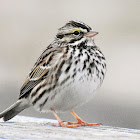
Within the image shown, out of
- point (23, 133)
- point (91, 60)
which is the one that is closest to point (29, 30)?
point (91, 60)

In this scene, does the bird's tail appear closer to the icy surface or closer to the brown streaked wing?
the brown streaked wing

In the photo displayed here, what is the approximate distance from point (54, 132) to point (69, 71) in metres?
1.20

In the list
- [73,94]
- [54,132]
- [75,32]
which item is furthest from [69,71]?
[54,132]

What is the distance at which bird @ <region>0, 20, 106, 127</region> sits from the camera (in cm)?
806

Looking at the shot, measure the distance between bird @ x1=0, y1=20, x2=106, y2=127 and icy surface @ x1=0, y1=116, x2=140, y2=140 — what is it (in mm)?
362

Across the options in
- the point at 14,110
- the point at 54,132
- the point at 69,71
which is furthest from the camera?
the point at 14,110

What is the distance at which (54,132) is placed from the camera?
275 inches

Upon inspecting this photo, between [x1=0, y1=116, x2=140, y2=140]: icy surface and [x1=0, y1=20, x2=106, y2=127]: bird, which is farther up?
[x1=0, y1=20, x2=106, y2=127]: bird

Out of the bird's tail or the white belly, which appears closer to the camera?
the white belly

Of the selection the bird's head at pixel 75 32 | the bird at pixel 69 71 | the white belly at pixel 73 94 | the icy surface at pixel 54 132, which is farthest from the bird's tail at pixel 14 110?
the bird's head at pixel 75 32

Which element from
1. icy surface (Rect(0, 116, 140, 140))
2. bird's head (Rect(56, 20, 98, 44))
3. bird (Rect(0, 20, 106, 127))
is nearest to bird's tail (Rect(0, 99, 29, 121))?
bird (Rect(0, 20, 106, 127))

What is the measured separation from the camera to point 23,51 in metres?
14.9

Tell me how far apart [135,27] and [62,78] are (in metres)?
9.17

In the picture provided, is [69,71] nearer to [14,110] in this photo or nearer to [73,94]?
[73,94]
